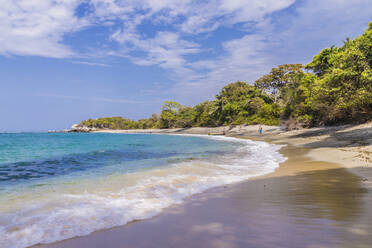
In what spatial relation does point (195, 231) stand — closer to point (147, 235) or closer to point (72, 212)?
point (147, 235)

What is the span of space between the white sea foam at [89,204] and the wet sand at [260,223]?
0.38 metres

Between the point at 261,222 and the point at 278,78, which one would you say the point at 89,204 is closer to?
the point at 261,222

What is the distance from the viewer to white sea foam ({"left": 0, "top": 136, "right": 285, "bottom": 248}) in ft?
10.9

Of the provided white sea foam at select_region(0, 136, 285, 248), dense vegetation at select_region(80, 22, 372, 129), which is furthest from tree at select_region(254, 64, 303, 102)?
white sea foam at select_region(0, 136, 285, 248)

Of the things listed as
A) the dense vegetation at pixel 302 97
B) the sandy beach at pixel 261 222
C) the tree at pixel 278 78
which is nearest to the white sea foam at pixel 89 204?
the sandy beach at pixel 261 222

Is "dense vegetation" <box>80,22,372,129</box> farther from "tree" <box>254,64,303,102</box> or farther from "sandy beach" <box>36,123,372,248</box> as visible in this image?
"sandy beach" <box>36,123,372,248</box>

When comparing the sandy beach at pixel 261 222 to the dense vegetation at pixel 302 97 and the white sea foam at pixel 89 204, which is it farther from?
the dense vegetation at pixel 302 97

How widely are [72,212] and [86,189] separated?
6.46 ft

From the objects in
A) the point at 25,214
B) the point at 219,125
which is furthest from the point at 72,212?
the point at 219,125

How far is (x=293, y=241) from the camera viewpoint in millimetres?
2518

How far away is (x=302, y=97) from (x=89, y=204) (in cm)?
3333

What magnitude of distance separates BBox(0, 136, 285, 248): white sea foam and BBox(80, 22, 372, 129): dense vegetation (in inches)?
499

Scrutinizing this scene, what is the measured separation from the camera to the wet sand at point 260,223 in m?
2.60

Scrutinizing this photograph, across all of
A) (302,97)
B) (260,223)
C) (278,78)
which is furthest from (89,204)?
(278,78)
